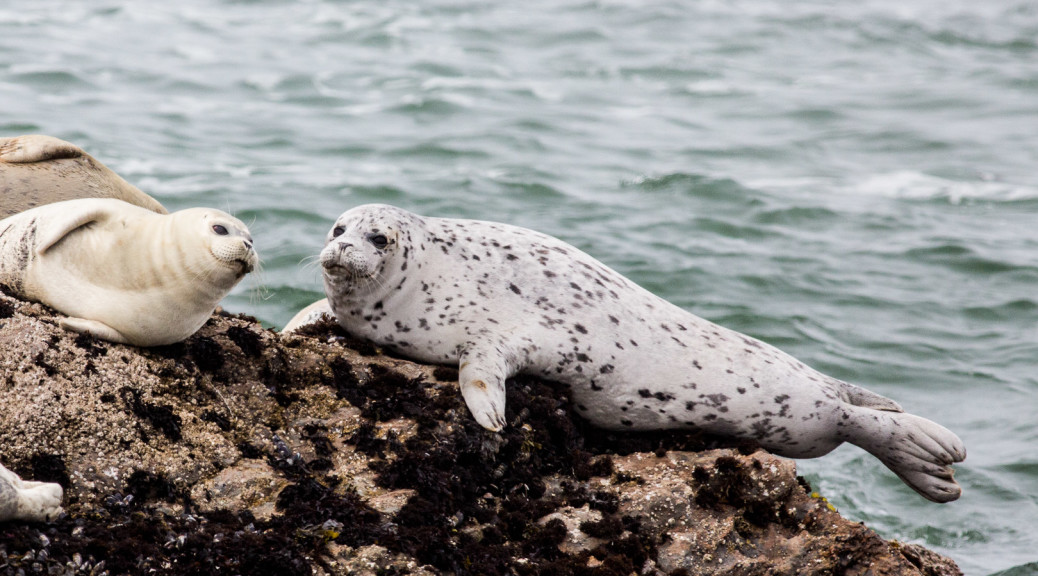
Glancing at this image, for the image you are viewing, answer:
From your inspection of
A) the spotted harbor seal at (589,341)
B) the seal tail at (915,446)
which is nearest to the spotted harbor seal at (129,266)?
the spotted harbor seal at (589,341)

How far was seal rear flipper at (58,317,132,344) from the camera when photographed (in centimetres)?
460

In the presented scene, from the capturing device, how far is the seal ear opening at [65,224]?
477 cm

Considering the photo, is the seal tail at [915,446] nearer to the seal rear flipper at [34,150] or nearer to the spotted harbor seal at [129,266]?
the spotted harbor seal at [129,266]

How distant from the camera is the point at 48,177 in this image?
621cm

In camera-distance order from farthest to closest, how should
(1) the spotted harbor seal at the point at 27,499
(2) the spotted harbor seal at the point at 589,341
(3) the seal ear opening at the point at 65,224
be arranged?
(2) the spotted harbor seal at the point at 589,341 < (3) the seal ear opening at the point at 65,224 < (1) the spotted harbor seal at the point at 27,499

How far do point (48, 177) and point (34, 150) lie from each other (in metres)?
0.22

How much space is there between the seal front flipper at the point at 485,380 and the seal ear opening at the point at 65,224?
1620 millimetres

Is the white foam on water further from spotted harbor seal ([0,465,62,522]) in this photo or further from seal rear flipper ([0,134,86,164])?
spotted harbor seal ([0,465,62,522])

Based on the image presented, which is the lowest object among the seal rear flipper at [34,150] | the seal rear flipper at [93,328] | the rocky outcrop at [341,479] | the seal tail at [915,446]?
the seal tail at [915,446]

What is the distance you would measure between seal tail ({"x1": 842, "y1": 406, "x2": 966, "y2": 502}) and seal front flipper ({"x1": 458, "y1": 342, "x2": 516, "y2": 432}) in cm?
180

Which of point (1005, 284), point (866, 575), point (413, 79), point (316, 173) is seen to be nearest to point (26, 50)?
point (413, 79)

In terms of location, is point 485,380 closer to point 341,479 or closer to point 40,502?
point 341,479

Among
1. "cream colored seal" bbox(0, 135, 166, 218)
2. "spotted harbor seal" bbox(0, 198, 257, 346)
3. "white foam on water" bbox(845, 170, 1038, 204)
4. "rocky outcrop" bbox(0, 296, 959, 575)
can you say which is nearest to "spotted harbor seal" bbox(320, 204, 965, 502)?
"rocky outcrop" bbox(0, 296, 959, 575)

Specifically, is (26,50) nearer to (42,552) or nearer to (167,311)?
(167,311)
